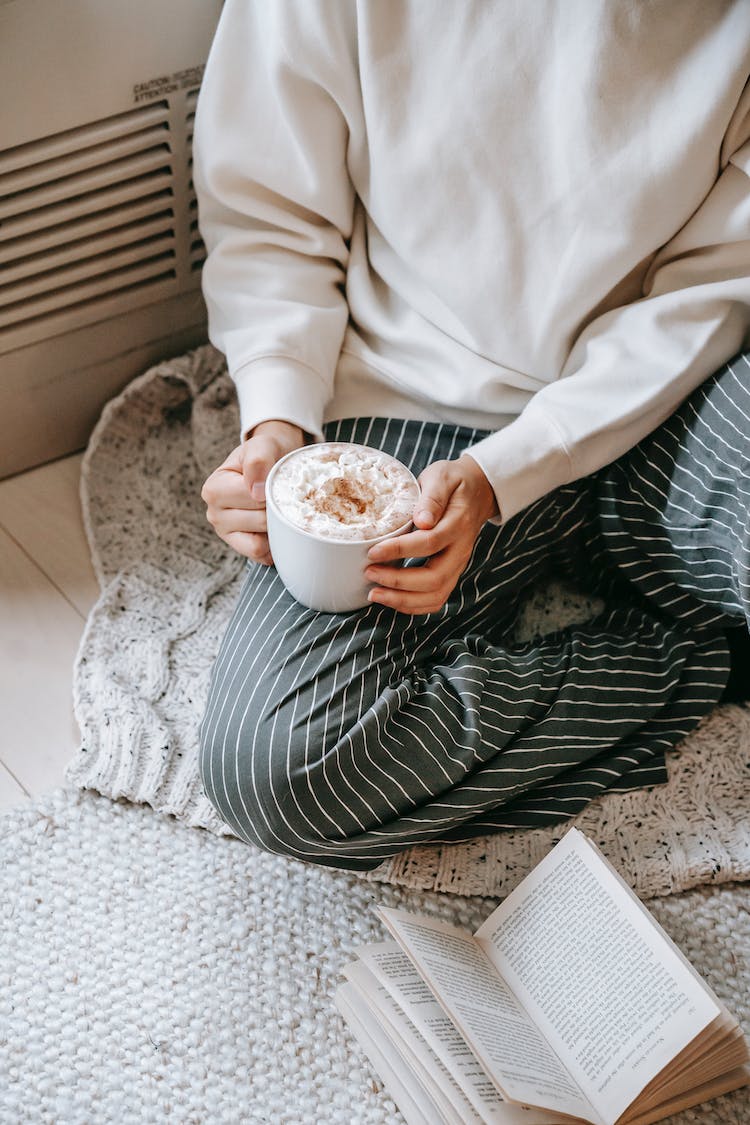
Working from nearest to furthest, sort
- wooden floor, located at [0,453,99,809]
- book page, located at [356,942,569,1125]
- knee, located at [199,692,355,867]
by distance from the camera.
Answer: book page, located at [356,942,569,1125] → knee, located at [199,692,355,867] → wooden floor, located at [0,453,99,809]

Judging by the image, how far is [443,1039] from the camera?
81cm

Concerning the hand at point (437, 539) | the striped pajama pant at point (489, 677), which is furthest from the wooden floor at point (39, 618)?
the hand at point (437, 539)

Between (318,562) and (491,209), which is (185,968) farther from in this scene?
(491,209)

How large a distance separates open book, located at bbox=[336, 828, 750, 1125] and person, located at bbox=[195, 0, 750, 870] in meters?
0.10

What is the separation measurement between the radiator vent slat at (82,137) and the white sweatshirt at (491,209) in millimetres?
154

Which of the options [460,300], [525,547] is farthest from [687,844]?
[460,300]

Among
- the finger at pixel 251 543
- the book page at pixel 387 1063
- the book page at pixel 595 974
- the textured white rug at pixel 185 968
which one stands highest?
the finger at pixel 251 543

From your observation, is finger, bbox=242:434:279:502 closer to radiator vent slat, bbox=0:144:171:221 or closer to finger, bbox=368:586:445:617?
finger, bbox=368:586:445:617

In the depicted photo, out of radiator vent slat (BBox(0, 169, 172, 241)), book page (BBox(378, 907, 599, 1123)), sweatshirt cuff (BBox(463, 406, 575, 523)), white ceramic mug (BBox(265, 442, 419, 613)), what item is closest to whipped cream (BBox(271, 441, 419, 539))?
white ceramic mug (BBox(265, 442, 419, 613))

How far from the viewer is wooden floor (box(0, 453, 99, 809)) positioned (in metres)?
1.04

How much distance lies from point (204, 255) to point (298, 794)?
0.70 metres

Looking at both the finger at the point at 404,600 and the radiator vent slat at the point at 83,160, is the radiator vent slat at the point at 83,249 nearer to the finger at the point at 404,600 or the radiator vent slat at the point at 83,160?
the radiator vent slat at the point at 83,160

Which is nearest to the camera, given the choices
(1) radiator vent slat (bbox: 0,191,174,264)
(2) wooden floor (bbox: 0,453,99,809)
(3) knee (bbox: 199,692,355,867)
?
(3) knee (bbox: 199,692,355,867)

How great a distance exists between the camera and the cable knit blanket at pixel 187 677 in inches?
38.8
